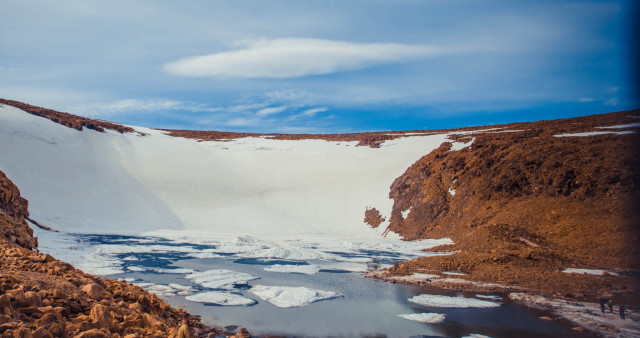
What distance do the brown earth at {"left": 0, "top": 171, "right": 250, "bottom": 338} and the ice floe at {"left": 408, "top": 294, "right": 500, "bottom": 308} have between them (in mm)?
5866

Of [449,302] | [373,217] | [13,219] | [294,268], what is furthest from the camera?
[373,217]

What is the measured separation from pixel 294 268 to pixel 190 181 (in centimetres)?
1943

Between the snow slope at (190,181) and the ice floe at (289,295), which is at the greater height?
the snow slope at (190,181)

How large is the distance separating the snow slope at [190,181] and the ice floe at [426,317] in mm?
16327

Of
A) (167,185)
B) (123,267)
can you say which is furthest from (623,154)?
(167,185)

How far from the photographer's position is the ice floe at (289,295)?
9.84 meters

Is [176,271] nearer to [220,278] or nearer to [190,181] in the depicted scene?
[220,278]

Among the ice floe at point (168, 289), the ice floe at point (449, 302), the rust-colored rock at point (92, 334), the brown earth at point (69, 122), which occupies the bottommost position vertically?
the ice floe at point (168, 289)

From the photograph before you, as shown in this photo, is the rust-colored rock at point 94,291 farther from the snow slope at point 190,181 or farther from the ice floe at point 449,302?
the snow slope at point 190,181

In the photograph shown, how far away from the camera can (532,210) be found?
18953 millimetres

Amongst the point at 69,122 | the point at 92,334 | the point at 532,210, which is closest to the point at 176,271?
the point at 92,334

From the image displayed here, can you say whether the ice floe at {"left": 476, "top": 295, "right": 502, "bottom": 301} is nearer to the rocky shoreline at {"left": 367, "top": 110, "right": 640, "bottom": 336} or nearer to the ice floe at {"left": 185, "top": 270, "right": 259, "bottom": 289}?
the rocky shoreline at {"left": 367, "top": 110, "right": 640, "bottom": 336}

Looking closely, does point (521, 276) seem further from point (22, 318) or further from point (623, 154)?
point (22, 318)

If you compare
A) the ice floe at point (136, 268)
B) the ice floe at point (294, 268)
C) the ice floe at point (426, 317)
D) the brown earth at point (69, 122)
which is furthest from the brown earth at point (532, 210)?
the brown earth at point (69, 122)
